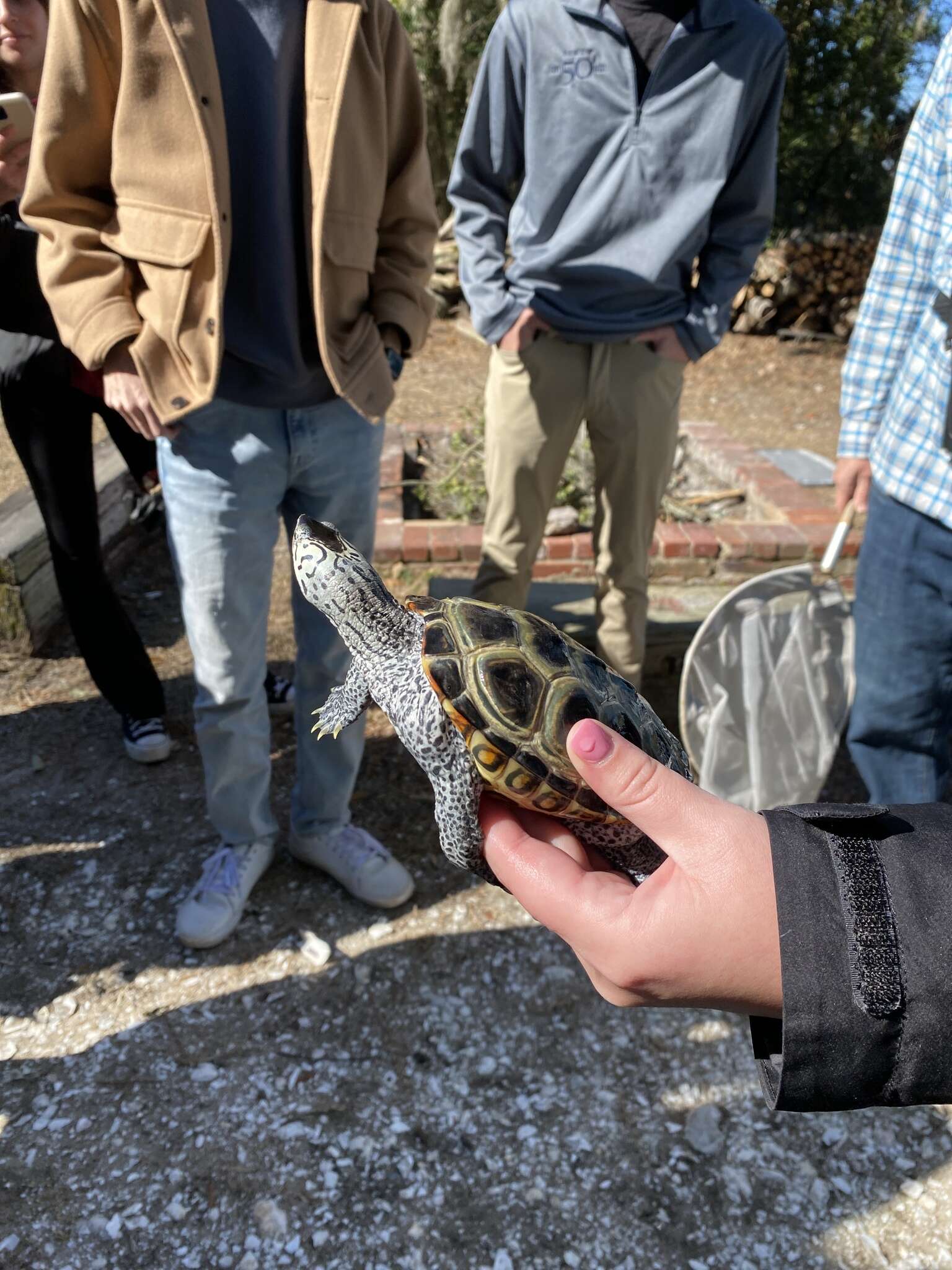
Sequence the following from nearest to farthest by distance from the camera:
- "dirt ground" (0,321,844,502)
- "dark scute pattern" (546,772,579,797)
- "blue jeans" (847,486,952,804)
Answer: "dark scute pattern" (546,772,579,797) → "blue jeans" (847,486,952,804) → "dirt ground" (0,321,844,502)

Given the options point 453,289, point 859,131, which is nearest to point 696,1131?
point 453,289

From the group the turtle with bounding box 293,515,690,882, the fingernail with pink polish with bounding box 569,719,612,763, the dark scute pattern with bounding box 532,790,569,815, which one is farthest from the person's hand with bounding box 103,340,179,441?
the fingernail with pink polish with bounding box 569,719,612,763

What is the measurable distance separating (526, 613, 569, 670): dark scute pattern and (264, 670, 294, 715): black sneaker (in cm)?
236

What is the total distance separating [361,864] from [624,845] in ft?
4.39

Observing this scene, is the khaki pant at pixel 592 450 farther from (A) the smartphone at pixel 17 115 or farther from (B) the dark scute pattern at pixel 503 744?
(B) the dark scute pattern at pixel 503 744

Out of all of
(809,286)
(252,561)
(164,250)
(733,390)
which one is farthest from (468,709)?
(809,286)

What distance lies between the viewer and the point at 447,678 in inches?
63.4

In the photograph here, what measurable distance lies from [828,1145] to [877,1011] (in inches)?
60.1

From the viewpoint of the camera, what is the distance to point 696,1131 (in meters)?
2.27

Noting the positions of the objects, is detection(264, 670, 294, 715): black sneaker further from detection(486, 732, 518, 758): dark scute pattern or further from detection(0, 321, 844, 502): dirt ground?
detection(0, 321, 844, 502): dirt ground

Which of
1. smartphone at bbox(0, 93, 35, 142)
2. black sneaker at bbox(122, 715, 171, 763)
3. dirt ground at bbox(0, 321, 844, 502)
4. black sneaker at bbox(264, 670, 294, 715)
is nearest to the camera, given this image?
smartphone at bbox(0, 93, 35, 142)

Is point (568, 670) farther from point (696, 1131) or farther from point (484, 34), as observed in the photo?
point (484, 34)

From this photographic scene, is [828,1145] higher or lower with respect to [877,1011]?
lower

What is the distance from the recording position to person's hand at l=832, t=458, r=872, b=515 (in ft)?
9.35
